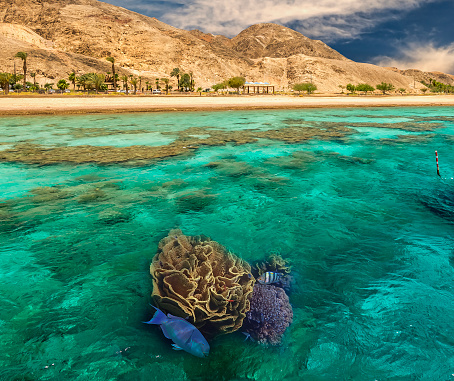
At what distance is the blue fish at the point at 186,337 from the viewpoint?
11.9 feet

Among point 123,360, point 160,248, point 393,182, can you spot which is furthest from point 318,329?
point 393,182

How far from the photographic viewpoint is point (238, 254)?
6.39 m

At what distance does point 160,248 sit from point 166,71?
187 metres

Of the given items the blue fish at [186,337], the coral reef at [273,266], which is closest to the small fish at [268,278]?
the coral reef at [273,266]

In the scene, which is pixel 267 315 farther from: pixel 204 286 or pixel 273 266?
pixel 273 266

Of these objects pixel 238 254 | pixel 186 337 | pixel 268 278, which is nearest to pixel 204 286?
pixel 186 337

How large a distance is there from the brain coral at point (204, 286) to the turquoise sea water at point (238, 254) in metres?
0.31

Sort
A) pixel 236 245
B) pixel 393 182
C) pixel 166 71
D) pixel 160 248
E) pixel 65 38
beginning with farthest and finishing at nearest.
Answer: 1. pixel 65 38
2. pixel 166 71
3. pixel 393 182
4. pixel 236 245
5. pixel 160 248

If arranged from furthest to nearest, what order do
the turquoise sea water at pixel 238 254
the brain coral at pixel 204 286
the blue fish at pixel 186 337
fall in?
1. the brain coral at pixel 204 286
2. the turquoise sea water at pixel 238 254
3. the blue fish at pixel 186 337

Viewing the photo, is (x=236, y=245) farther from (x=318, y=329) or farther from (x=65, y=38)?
(x=65, y=38)

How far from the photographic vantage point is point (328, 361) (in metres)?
3.92

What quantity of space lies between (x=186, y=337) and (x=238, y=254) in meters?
2.88

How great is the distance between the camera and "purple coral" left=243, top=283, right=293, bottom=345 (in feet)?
13.6

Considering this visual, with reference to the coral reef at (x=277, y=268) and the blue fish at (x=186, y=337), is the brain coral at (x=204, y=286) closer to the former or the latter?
the blue fish at (x=186, y=337)
